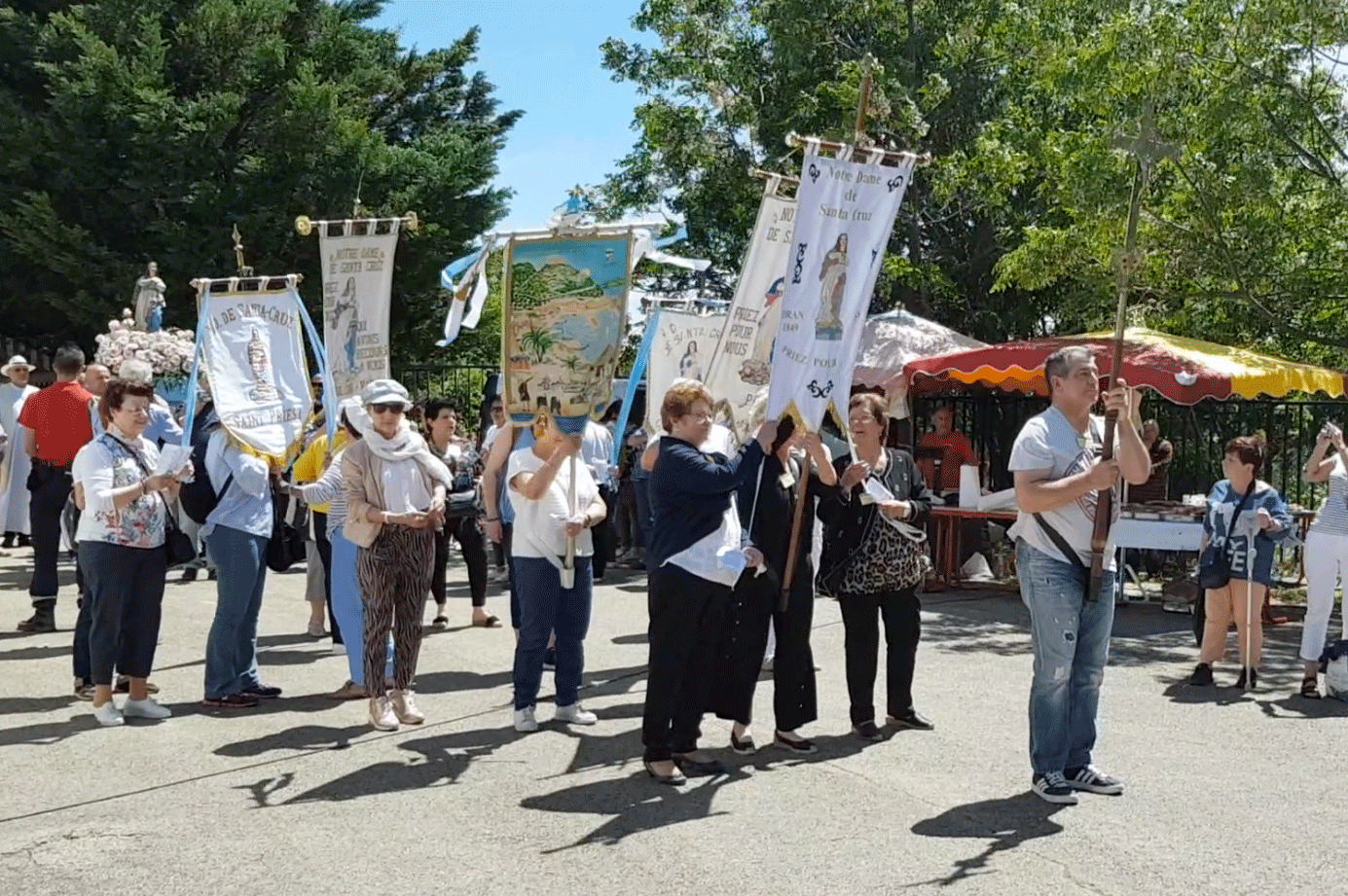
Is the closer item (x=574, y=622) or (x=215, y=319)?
(x=574, y=622)

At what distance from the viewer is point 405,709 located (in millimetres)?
7949

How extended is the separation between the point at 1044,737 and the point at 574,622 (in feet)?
8.22

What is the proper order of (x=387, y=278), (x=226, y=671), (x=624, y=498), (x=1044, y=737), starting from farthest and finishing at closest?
(x=624, y=498), (x=387, y=278), (x=226, y=671), (x=1044, y=737)

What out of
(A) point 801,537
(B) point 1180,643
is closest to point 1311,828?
(A) point 801,537

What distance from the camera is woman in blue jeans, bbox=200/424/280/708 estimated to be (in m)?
8.16

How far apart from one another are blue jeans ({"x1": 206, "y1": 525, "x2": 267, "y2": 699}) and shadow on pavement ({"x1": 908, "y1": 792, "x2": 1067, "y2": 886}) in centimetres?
407

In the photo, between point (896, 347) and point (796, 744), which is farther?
point (896, 347)

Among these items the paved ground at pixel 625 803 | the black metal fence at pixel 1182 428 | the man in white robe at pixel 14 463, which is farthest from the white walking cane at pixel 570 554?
the black metal fence at pixel 1182 428

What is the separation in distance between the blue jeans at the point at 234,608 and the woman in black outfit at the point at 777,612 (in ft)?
9.13

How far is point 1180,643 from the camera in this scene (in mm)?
11312

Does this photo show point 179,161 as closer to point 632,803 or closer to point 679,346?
point 679,346

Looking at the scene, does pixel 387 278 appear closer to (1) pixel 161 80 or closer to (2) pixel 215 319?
(2) pixel 215 319

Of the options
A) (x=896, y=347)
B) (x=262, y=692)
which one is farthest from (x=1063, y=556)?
(x=896, y=347)

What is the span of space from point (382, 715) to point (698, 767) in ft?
6.08
